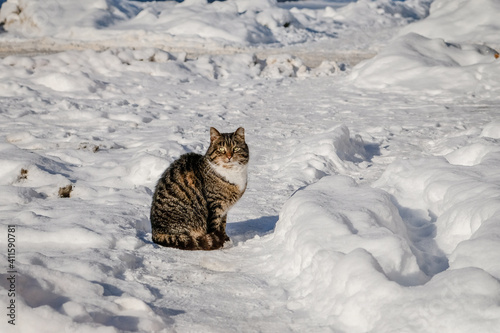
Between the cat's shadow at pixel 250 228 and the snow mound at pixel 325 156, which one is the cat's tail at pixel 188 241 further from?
the snow mound at pixel 325 156

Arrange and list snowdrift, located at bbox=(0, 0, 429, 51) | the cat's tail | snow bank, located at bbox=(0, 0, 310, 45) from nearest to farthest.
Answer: the cat's tail < snowdrift, located at bbox=(0, 0, 429, 51) < snow bank, located at bbox=(0, 0, 310, 45)

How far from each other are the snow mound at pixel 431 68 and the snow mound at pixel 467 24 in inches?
122

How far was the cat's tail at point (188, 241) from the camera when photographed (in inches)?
170

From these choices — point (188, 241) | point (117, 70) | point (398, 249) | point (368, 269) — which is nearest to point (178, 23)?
point (117, 70)

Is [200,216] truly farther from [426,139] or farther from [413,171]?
[426,139]

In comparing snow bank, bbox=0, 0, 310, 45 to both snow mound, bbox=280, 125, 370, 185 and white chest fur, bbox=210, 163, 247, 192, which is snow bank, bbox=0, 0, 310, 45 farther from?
white chest fur, bbox=210, 163, 247, 192

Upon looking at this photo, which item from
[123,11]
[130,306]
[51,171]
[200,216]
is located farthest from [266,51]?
[130,306]

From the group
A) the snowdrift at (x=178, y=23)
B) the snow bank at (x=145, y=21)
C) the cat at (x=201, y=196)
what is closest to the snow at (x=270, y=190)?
the cat at (x=201, y=196)

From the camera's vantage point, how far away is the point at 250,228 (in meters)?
4.94

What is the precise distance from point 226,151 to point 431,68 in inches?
332

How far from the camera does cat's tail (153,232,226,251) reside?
170 inches

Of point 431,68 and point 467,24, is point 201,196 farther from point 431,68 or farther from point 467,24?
point 467,24

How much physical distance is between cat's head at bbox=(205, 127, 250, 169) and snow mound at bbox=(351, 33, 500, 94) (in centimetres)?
745

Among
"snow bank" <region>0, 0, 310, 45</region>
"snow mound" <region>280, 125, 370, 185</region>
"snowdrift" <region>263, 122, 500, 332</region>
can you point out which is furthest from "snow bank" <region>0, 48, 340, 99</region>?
"snowdrift" <region>263, 122, 500, 332</region>
